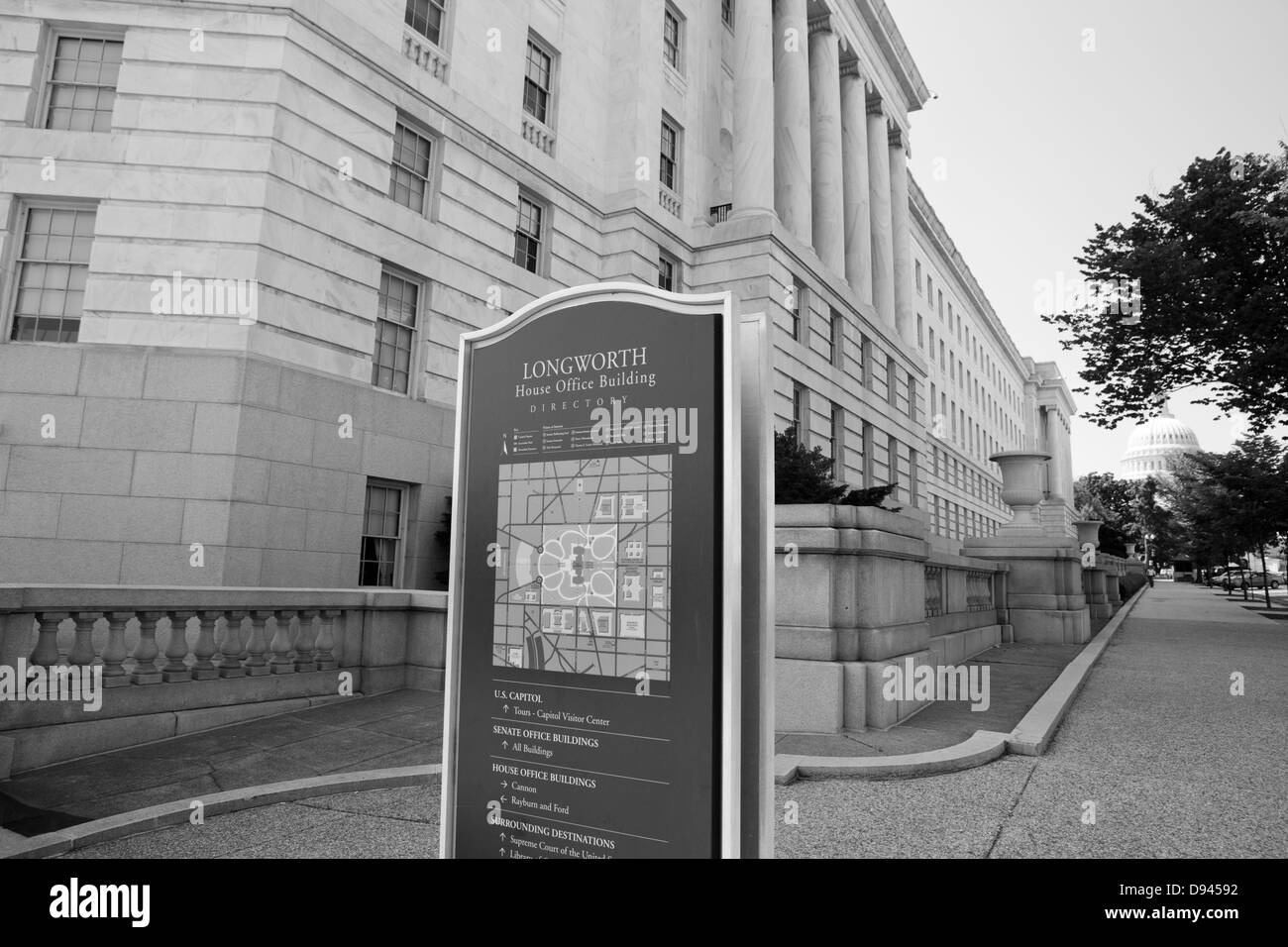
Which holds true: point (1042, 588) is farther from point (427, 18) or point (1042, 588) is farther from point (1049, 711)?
point (427, 18)

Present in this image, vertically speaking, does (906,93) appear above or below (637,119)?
above

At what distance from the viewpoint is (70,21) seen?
45.0ft

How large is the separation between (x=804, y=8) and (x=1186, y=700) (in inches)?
1113

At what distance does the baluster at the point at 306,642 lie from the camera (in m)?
9.01

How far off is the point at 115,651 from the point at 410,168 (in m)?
11.8

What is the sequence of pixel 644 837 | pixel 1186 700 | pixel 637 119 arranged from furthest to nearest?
1. pixel 637 119
2. pixel 1186 700
3. pixel 644 837

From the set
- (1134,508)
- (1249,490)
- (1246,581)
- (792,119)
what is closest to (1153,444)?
(1134,508)

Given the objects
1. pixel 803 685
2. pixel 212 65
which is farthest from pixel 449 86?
pixel 803 685

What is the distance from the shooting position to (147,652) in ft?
24.9

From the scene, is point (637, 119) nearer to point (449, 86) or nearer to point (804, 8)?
point (449, 86)

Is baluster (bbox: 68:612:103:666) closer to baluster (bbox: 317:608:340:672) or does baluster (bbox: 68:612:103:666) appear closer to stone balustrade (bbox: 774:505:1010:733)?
baluster (bbox: 317:608:340:672)

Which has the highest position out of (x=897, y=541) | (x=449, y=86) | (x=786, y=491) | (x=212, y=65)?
(x=449, y=86)

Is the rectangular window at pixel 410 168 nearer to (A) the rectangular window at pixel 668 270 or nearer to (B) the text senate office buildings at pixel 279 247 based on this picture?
(B) the text senate office buildings at pixel 279 247

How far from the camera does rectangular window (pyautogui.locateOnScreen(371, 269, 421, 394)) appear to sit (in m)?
15.3
